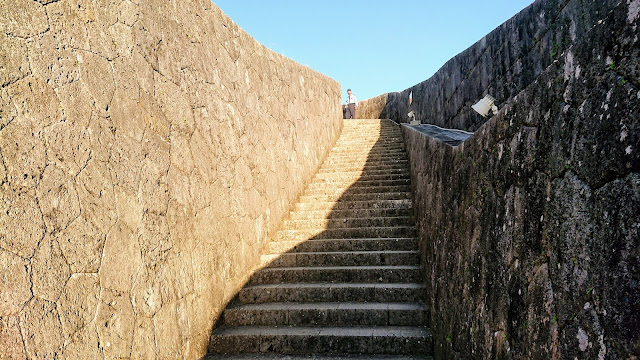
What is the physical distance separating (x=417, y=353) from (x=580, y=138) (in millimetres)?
2596

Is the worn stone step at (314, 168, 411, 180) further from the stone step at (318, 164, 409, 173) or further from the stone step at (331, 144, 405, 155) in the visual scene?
the stone step at (331, 144, 405, 155)

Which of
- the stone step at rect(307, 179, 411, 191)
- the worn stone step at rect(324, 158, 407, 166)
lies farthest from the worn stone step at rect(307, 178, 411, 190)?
the worn stone step at rect(324, 158, 407, 166)

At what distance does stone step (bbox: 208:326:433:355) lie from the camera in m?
3.28

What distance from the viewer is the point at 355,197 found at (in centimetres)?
614

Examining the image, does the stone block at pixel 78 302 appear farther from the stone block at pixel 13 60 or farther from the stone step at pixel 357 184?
the stone step at pixel 357 184

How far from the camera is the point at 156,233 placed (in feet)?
9.00

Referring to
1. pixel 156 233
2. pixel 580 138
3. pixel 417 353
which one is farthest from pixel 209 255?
pixel 580 138

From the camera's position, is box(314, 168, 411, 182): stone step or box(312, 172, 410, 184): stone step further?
box(314, 168, 411, 182): stone step

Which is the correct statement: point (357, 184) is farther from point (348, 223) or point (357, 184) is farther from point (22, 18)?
point (22, 18)

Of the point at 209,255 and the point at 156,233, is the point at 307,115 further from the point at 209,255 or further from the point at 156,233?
the point at 156,233

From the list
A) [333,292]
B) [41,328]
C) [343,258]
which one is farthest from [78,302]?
[343,258]

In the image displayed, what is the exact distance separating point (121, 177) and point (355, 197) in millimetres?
4096

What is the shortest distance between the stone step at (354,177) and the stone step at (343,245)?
82.6 inches

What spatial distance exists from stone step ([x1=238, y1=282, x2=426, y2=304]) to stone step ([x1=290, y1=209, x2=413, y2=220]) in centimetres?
156
